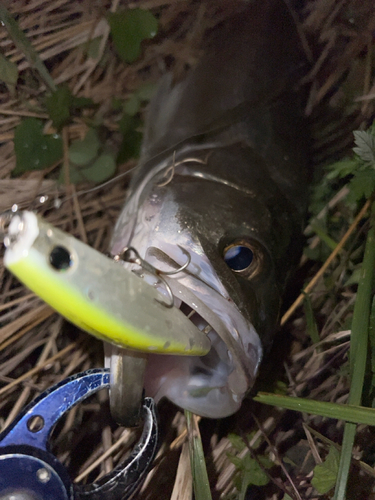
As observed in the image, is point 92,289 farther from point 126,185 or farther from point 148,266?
point 126,185

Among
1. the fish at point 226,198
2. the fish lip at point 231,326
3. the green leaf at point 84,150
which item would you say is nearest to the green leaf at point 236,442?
the fish at point 226,198

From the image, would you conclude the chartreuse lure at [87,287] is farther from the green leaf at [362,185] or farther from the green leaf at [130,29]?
the green leaf at [130,29]

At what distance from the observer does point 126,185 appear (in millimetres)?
1866

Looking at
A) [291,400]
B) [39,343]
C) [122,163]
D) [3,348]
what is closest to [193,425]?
[291,400]

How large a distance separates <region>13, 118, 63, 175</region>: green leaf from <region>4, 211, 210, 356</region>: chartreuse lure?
1149 millimetres

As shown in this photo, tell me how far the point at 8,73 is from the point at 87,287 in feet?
4.81

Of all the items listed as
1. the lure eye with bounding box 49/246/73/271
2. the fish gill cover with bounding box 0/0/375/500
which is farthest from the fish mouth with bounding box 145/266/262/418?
the lure eye with bounding box 49/246/73/271

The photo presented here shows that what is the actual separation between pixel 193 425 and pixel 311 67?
1.82 meters

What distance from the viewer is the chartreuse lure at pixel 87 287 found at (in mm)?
590

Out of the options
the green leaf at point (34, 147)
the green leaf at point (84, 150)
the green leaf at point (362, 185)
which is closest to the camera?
the green leaf at point (362, 185)

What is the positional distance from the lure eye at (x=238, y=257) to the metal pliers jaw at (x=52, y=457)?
18.4 inches

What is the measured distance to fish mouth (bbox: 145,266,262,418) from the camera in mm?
1003

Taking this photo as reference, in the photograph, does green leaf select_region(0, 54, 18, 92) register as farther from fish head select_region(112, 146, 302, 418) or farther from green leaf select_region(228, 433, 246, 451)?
green leaf select_region(228, 433, 246, 451)

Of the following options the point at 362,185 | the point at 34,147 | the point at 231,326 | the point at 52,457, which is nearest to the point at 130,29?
the point at 34,147
